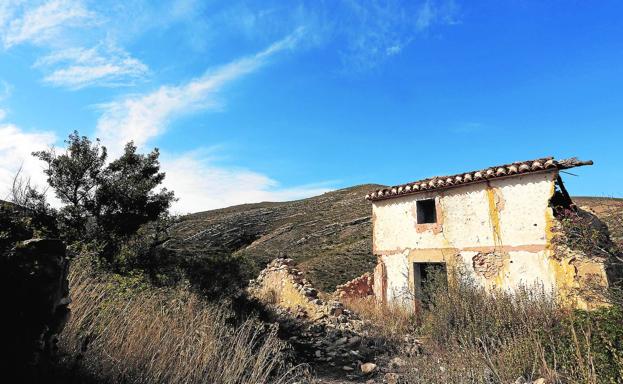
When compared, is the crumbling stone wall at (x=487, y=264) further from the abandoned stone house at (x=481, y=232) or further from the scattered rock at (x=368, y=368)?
the scattered rock at (x=368, y=368)

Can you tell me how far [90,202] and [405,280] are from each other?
10.2 metres

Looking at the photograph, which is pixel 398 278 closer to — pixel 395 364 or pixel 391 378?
pixel 395 364

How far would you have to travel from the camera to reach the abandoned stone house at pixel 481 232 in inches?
339

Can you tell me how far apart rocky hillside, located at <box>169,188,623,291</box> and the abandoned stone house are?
19.4 ft

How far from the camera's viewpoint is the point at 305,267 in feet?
66.5

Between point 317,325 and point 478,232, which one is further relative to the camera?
point 317,325

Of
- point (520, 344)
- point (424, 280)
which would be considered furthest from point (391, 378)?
point (424, 280)

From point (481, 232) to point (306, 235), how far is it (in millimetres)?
19638

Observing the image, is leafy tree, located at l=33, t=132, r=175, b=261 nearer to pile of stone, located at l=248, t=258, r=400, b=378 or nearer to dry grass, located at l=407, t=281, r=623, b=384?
pile of stone, located at l=248, t=258, r=400, b=378

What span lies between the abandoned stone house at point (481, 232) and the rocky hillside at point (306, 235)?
19.7 ft

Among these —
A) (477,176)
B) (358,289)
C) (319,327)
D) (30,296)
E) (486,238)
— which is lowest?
(319,327)

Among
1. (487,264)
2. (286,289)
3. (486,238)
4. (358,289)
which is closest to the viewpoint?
(487,264)

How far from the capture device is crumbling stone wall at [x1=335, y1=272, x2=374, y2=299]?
14367mm

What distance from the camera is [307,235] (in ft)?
94.4
